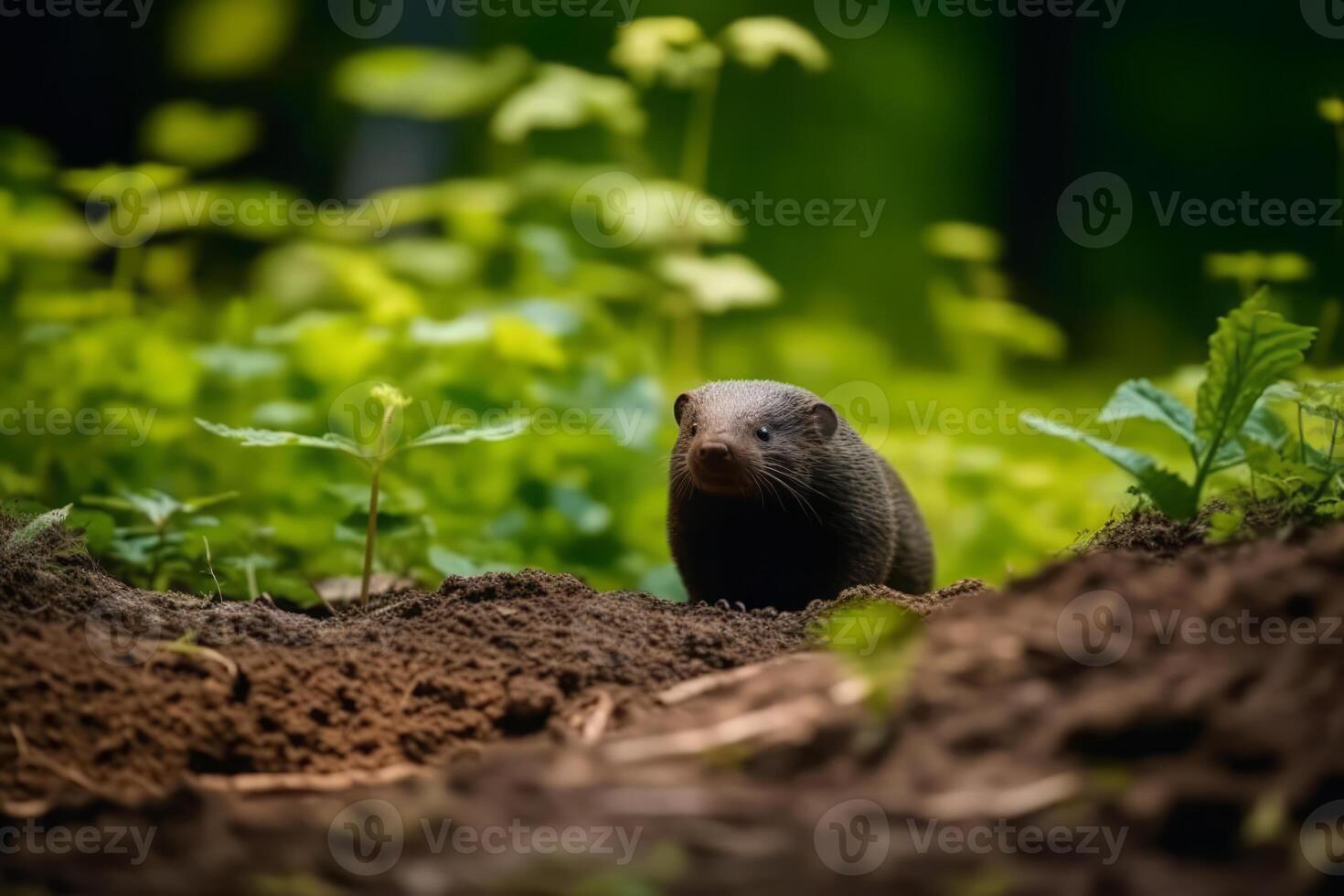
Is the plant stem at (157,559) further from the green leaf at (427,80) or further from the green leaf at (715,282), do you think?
the green leaf at (427,80)

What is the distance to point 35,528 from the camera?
3018 millimetres

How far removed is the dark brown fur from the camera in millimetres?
4062

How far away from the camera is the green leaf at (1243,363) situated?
2789 mm

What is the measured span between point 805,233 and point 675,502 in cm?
551

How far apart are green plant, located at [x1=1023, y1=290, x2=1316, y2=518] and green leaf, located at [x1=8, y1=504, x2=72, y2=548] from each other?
9.12ft

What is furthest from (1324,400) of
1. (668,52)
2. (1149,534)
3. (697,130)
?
(697,130)

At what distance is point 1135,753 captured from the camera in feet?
5.52

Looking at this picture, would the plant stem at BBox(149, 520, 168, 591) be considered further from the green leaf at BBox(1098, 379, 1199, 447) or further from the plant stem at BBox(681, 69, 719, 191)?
the plant stem at BBox(681, 69, 719, 191)

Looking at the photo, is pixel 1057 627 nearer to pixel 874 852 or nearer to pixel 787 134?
pixel 874 852

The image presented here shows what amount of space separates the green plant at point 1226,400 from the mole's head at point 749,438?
1129mm

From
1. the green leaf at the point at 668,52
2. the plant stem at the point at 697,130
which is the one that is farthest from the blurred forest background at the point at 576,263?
the green leaf at the point at 668,52

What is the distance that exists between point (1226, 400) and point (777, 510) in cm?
168

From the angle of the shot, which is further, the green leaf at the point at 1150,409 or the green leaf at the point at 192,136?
the green leaf at the point at 192,136

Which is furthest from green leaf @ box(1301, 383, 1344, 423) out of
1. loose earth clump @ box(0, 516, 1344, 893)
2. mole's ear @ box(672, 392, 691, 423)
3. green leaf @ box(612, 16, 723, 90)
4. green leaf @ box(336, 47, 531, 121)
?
green leaf @ box(336, 47, 531, 121)
